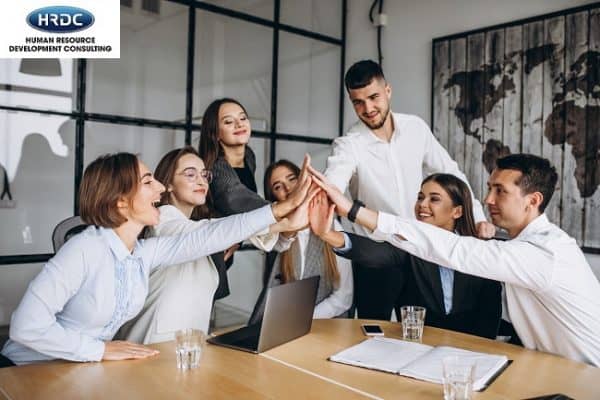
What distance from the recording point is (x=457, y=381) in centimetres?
126

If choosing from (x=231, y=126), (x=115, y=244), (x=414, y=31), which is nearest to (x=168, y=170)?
(x=231, y=126)

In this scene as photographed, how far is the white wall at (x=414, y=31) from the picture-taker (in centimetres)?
401

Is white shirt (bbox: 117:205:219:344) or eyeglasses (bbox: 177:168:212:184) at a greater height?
eyeglasses (bbox: 177:168:212:184)

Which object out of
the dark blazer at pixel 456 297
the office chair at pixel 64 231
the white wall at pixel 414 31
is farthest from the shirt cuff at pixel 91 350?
the white wall at pixel 414 31

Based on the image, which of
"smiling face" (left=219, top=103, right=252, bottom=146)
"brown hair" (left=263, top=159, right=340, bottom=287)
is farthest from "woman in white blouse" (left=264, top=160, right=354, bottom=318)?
"smiling face" (left=219, top=103, right=252, bottom=146)

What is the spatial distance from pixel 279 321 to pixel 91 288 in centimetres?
58

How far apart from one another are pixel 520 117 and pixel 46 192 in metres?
3.11

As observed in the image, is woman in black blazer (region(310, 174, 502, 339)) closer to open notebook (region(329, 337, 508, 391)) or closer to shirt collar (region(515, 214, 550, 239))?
shirt collar (region(515, 214, 550, 239))

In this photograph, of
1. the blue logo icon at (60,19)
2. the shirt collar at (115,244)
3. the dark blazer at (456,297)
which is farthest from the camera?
the blue logo icon at (60,19)

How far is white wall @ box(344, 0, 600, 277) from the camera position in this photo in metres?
4.01

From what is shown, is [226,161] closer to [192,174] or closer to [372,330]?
[192,174]

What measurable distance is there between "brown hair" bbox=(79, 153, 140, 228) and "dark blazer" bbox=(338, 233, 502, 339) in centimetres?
92

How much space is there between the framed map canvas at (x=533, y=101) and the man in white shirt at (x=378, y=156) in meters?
0.99

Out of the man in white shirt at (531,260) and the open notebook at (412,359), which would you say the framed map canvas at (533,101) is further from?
the open notebook at (412,359)
